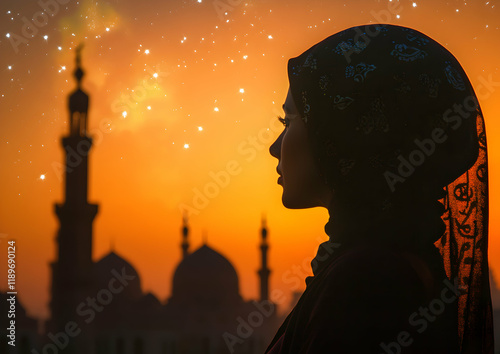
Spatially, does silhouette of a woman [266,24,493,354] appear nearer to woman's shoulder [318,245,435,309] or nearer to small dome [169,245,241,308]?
woman's shoulder [318,245,435,309]

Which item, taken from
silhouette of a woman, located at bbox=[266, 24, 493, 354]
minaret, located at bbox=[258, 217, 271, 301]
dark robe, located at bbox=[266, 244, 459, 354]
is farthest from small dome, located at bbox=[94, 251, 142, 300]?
dark robe, located at bbox=[266, 244, 459, 354]

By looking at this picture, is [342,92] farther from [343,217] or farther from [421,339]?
[421,339]

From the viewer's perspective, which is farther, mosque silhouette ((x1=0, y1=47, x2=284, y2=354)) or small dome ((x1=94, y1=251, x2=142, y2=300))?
small dome ((x1=94, y1=251, x2=142, y2=300))

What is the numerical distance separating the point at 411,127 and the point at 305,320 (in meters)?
0.41

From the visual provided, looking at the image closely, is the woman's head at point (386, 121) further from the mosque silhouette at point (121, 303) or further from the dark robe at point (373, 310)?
the mosque silhouette at point (121, 303)

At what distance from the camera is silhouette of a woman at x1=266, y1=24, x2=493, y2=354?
0.96 meters

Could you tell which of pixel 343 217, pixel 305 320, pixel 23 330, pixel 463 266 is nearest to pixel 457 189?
pixel 463 266

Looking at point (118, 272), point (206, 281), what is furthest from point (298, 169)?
point (118, 272)

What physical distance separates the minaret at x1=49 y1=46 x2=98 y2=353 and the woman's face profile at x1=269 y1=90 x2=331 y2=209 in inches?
428

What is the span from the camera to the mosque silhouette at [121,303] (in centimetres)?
1199

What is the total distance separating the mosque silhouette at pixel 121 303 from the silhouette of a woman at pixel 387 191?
1097 centimetres

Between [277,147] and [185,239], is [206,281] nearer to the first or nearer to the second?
[185,239]

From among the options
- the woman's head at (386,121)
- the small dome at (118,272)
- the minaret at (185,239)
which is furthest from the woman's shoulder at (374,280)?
the minaret at (185,239)

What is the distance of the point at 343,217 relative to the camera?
1.13 m
